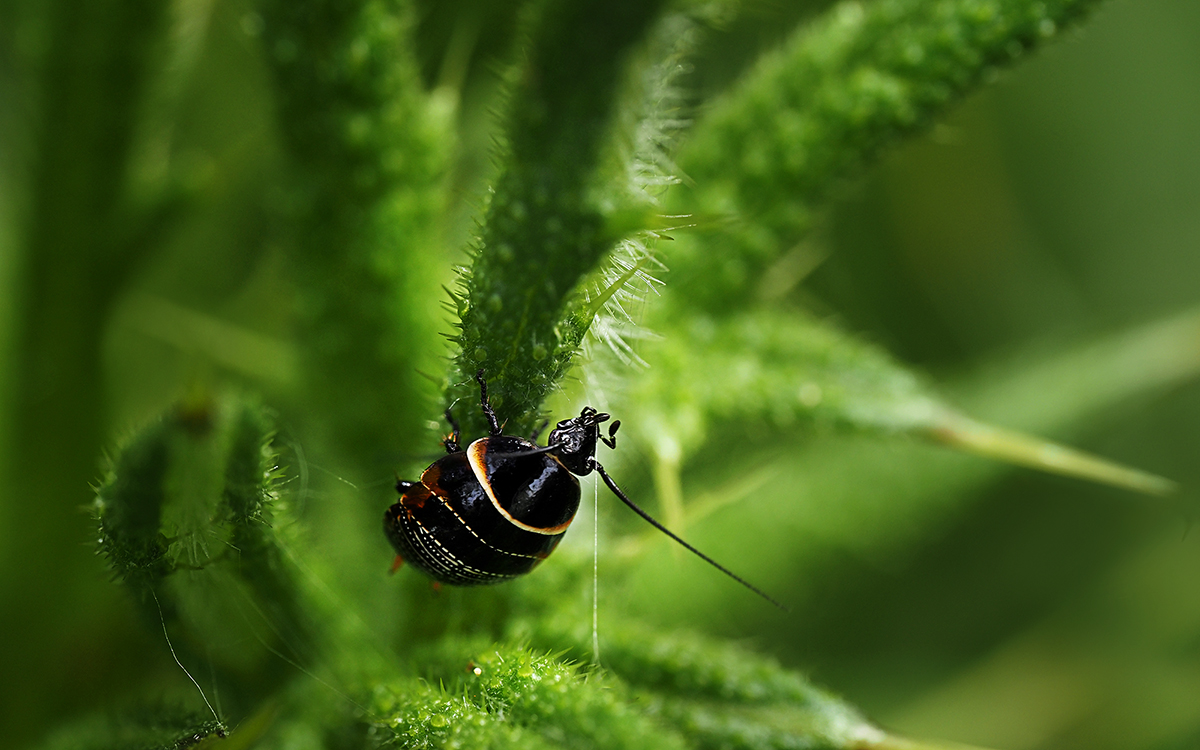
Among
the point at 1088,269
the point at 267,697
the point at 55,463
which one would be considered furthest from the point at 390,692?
the point at 1088,269

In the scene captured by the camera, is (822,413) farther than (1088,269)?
No

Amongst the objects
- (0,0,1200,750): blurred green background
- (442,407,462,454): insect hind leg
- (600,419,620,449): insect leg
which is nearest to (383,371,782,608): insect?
(442,407,462,454): insect hind leg

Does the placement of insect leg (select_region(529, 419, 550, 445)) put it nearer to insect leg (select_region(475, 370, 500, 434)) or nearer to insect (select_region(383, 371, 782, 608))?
insect (select_region(383, 371, 782, 608))

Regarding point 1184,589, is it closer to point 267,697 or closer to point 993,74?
point 993,74

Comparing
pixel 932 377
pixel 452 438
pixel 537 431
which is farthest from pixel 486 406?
pixel 932 377

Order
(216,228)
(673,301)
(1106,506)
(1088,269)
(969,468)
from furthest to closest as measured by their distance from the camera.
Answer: (1088,269) < (1106,506) < (216,228) < (969,468) < (673,301)

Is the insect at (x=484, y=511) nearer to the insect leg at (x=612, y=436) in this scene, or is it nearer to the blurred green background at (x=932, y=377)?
the insect leg at (x=612, y=436)

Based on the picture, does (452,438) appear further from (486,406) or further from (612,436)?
(612,436)
